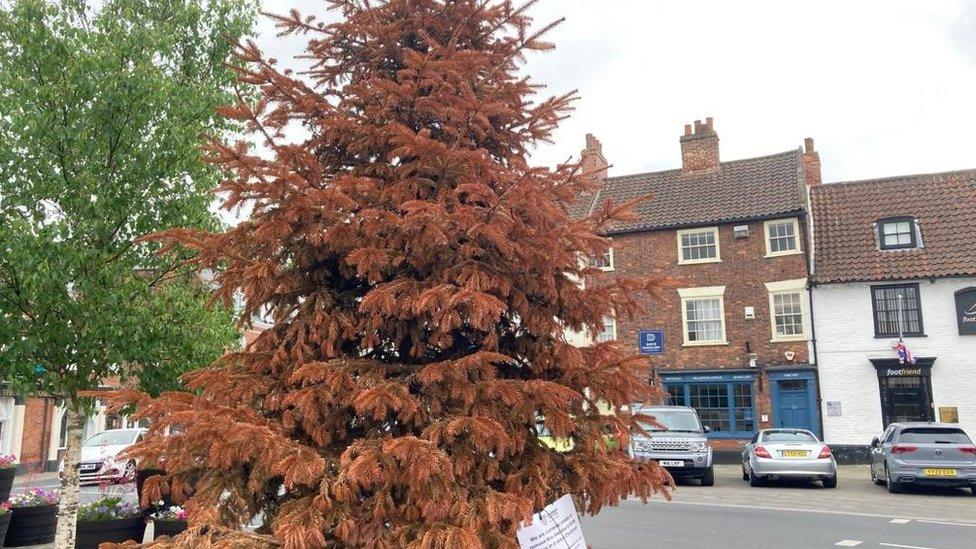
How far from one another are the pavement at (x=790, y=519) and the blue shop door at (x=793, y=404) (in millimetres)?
5815

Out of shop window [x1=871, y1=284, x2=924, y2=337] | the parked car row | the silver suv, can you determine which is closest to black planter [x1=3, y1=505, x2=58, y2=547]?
the parked car row

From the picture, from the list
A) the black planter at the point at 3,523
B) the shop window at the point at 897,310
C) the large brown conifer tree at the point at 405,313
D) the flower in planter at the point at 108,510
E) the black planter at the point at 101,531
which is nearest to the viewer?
the large brown conifer tree at the point at 405,313

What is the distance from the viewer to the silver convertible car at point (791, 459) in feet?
56.3

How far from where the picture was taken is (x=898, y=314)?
23406 millimetres

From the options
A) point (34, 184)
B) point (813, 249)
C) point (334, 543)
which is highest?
point (813, 249)

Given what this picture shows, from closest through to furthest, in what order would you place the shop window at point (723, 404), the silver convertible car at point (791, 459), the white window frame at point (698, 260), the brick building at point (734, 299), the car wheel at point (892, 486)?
the car wheel at point (892, 486) < the silver convertible car at point (791, 459) < the brick building at point (734, 299) < the shop window at point (723, 404) < the white window frame at point (698, 260)

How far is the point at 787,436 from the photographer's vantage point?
17.9 metres

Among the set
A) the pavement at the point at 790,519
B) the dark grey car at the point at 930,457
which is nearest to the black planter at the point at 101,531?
the pavement at the point at 790,519

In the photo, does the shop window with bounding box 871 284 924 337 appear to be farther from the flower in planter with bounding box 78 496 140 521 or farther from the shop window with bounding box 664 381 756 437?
the flower in planter with bounding box 78 496 140 521

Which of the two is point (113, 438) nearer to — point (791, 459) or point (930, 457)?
point (791, 459)

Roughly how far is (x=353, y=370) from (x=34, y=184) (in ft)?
17.6

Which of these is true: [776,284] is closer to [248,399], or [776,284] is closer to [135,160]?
[135,160]

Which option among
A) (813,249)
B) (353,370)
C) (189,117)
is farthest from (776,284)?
(353,370)

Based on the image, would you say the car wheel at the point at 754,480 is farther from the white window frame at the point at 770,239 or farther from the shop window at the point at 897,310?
the white window frame at the point at 770,239
